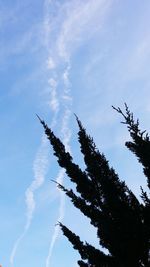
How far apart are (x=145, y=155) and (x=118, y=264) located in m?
5.82

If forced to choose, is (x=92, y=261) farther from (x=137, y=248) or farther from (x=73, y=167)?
(x=73, y=167)

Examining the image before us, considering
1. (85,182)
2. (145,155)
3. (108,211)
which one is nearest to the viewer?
(145,155)

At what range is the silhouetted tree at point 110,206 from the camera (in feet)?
58.8

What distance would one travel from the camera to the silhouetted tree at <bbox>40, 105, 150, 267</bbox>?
17922mm

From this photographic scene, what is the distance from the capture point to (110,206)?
1866 cm

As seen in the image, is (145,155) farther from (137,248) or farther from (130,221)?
(137,248)

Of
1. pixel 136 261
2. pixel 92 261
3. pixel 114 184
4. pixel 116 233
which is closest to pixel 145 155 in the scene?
pixel 114 184

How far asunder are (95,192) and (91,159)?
6.37ft

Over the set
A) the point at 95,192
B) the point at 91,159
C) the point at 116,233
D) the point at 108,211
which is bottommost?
the point at 116,233

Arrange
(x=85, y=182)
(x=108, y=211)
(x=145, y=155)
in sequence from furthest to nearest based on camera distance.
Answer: (x=85, y=182), (x=108, y=211), (x=145, y=155)

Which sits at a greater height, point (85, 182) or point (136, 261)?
point (85, 182)

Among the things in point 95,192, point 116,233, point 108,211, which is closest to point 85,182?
point 95,192

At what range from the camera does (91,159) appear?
68.1 feet

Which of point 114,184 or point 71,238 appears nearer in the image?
point 114,184
